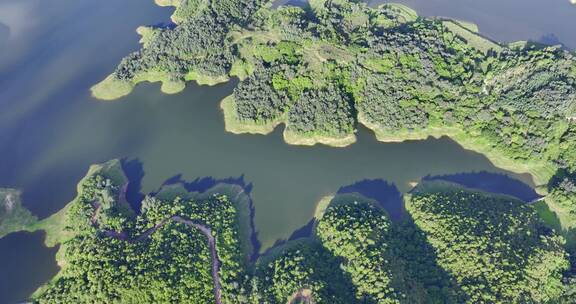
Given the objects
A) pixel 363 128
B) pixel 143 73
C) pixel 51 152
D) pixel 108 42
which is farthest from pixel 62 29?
pixel 363 128

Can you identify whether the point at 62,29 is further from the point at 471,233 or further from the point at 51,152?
the point at 471,233

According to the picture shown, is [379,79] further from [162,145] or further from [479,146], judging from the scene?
[162,145]

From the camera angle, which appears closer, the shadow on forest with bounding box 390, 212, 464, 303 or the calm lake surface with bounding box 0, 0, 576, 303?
the shadow on forest with bounding box 390, 212, 464, 303

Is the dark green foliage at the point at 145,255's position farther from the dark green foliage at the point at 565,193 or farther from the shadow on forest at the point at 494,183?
the dark green foliage at the point at 565,193

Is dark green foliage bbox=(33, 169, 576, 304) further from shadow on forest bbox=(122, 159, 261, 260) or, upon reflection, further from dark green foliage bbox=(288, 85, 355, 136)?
dark green foliage bbox=(288, 85, 355, 136)

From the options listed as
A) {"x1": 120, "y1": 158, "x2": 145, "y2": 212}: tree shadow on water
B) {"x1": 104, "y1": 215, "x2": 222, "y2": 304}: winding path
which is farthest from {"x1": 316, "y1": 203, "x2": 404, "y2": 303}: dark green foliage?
{"x1": 120, "y1": 158, "x2": 145, "y2": 212}: tree shadow on water

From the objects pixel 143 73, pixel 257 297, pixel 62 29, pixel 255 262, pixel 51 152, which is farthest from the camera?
pixel 62 29

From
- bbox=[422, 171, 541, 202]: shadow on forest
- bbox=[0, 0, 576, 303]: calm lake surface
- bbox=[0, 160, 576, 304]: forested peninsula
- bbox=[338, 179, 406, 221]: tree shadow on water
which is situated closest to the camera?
bbox=[0, 160, 576, 304]: forested peninsula
